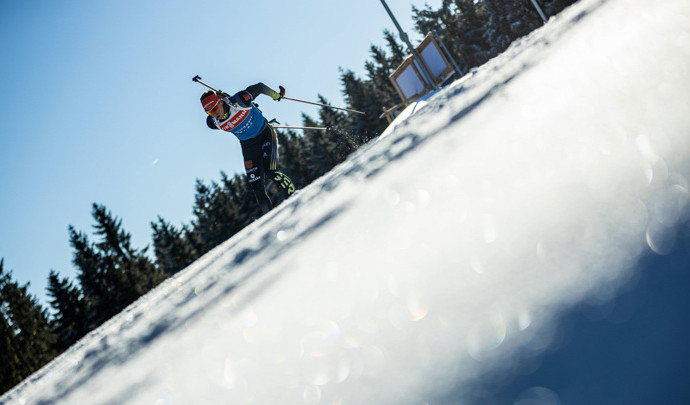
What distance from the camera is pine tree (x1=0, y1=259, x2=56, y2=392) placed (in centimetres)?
2047

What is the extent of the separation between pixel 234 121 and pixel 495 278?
201 inches

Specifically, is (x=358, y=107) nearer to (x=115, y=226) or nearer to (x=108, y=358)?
(x=115, y=226)

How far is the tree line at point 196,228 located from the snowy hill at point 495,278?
24.5 metres

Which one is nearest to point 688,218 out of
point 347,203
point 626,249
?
point 626,249

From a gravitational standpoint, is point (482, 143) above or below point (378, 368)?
above

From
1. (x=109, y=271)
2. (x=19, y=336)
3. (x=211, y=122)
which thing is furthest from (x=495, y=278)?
(x=109, y=271)

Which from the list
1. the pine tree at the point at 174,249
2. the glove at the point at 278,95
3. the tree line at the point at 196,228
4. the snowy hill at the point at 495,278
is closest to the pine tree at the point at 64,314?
the tree line at the point at 196,228

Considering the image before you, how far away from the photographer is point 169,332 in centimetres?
97

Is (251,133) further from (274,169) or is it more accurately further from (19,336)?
(19,336)

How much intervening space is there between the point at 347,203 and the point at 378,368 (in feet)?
2.16

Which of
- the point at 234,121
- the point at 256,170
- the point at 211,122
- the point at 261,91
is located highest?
the point at 261,91

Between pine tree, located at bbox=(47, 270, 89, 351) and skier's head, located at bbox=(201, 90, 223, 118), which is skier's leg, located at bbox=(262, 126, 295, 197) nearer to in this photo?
skier's head, located at bbox=(201, 90, 223, 118)

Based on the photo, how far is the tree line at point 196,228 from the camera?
27219 mm

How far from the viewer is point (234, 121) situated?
5.28 meters
